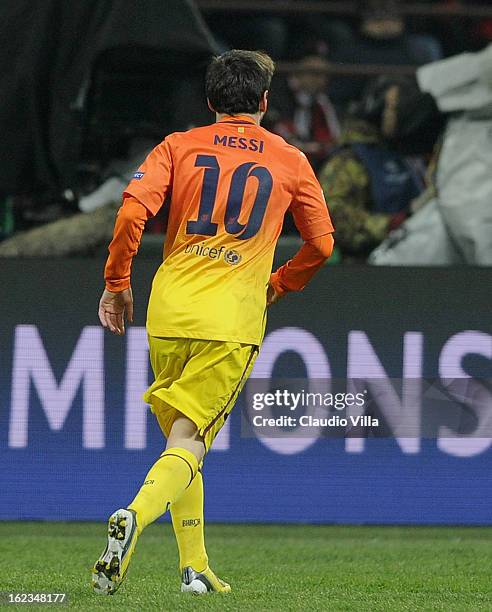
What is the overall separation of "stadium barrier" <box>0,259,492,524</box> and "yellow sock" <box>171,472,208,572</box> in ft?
7.25

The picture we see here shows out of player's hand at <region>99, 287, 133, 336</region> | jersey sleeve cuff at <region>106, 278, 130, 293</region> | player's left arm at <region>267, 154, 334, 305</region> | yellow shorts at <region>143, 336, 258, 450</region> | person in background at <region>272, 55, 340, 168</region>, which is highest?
person in background at <region>272, 55, 340, 168</region>

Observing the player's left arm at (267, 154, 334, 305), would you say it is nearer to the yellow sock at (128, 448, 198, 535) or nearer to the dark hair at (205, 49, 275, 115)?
the dark hair at (205, 49, 275, 115)

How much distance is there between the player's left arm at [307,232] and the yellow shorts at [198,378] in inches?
14.8

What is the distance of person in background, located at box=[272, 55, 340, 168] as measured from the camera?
9891mm

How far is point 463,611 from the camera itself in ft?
15.0

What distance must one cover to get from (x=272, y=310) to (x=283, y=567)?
1696 millimetres

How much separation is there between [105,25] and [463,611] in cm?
415

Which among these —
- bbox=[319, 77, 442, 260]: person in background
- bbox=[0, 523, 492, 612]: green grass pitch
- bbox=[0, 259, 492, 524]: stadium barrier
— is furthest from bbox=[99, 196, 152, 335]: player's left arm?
bbox=[319, 77, 442, 260]: person in background

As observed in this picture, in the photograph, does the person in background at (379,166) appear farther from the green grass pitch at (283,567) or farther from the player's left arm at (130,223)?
the player's left arm at (130,223)

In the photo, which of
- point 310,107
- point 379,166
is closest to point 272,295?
point 379,166

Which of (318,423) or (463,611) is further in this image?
(318,423)

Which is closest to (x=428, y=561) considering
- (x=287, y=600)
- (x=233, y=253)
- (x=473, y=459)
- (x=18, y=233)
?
(x=473, y=459)

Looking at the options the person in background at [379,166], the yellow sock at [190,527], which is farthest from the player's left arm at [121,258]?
the person in background at [379,166]

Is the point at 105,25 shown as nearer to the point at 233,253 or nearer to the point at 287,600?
the point at 233,253
